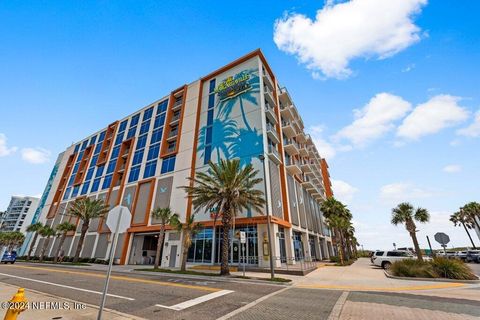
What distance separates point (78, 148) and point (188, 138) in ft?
137

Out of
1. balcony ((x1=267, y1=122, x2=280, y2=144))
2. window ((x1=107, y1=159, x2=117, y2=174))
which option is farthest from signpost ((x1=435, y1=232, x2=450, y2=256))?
window ((x1=107, y1=159, x2=117, y2=174))

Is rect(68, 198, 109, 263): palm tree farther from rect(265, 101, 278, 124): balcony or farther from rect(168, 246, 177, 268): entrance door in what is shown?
rect(265, 101, 278, 124): balcony

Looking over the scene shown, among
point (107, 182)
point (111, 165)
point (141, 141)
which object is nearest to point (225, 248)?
point (141, 141)

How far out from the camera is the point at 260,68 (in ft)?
112

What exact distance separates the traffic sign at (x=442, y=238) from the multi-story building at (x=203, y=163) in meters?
13.3

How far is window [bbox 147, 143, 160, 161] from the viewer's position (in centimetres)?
3939

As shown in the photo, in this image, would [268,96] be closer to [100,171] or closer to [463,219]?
[100,171]

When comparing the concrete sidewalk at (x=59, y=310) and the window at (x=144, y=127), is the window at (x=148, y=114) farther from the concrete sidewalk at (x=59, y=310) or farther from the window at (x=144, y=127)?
the concrete sidewalk at (x=59, y=310)

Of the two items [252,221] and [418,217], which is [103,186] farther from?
[418,217]

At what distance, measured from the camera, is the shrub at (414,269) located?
49.7ft

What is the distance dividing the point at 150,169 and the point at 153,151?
369 centimetres

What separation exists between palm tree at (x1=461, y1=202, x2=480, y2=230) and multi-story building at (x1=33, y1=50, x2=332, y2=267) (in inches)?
1303

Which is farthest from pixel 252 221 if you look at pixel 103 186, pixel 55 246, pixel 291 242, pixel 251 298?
A: pixel 55 246

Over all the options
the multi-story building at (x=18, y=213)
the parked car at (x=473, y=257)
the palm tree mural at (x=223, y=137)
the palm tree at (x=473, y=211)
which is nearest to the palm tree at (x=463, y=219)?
the palm tree at (x=473, y=211)
